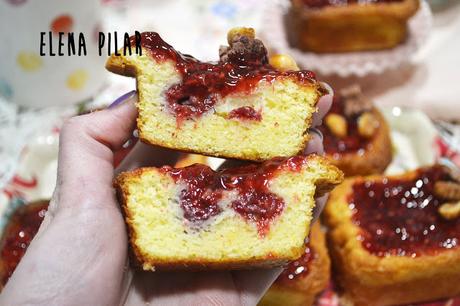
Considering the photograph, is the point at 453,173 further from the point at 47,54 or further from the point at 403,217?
the point at 47,54

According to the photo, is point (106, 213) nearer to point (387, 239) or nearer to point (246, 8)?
point (387, 239)

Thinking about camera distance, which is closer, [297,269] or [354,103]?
[297,269]

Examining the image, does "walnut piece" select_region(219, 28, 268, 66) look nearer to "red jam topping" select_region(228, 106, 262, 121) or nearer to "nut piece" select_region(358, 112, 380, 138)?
"red jam topping" select_region(228, 106, 262, 121)

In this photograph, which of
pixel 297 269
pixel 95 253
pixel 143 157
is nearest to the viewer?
pixel 95 253

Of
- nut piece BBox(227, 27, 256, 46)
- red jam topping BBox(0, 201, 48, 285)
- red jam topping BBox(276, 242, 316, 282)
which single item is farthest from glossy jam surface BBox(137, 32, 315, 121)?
red jam topping BBox(0, 201, 48, 285)

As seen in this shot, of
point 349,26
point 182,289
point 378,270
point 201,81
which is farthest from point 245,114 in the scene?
point 349,26

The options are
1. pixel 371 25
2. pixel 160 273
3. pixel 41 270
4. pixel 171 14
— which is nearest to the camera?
pixel 41 270

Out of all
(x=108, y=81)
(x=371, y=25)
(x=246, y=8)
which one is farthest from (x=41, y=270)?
(x=246, y=8)
